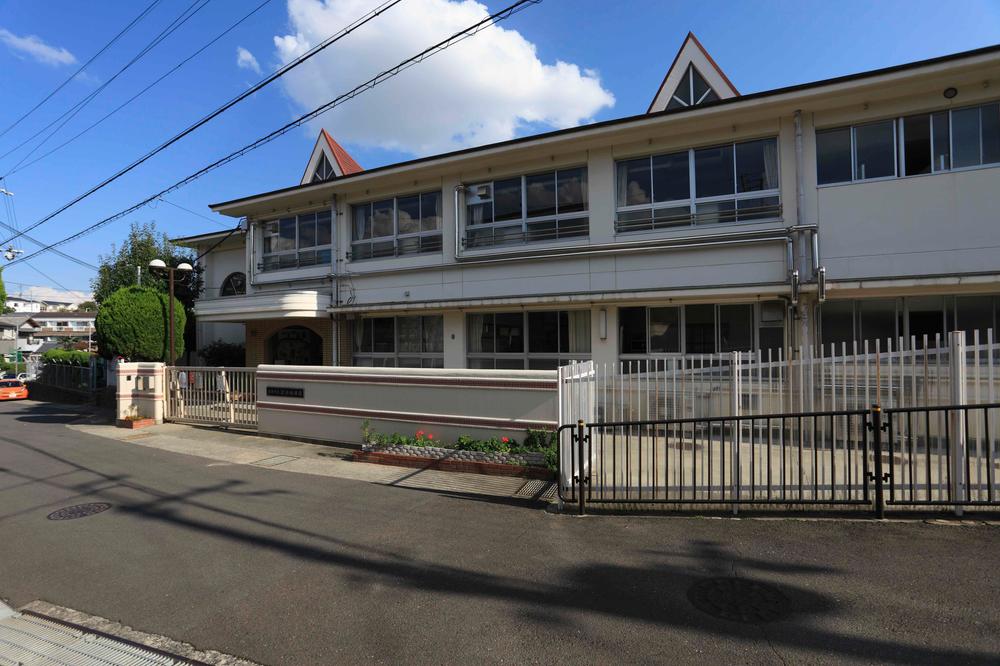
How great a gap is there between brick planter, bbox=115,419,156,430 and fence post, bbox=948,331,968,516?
55.0 feet

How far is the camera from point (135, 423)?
13.9m

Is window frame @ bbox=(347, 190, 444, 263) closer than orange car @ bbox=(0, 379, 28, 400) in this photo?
Yes

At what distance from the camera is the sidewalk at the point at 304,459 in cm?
748

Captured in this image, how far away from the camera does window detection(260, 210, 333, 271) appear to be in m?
17.0

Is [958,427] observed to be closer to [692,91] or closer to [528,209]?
[528,209]

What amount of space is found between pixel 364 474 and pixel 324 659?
206 inches

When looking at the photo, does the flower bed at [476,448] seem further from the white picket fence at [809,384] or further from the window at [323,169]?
the window at [323,169]

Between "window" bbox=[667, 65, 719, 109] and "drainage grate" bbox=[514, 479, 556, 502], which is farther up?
"window" bbox=[667, 65, 719, 109]

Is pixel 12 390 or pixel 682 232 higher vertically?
pixel 682 232

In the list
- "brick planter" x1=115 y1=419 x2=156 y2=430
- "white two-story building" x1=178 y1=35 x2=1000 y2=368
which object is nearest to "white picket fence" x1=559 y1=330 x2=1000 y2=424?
"white two-story building" x1=178 y1=35 x2=1000 y2=368

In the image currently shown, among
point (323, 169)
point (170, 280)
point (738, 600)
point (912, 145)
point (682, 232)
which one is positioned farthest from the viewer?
point (323, 169)

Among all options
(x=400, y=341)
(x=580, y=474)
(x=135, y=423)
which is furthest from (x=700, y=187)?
(x=135, y=423)

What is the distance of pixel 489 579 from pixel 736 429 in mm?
3310

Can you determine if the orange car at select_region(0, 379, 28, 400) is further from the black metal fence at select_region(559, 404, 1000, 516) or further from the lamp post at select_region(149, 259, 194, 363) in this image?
the black metal fence at select_region(559, 404, 1000, 516)
